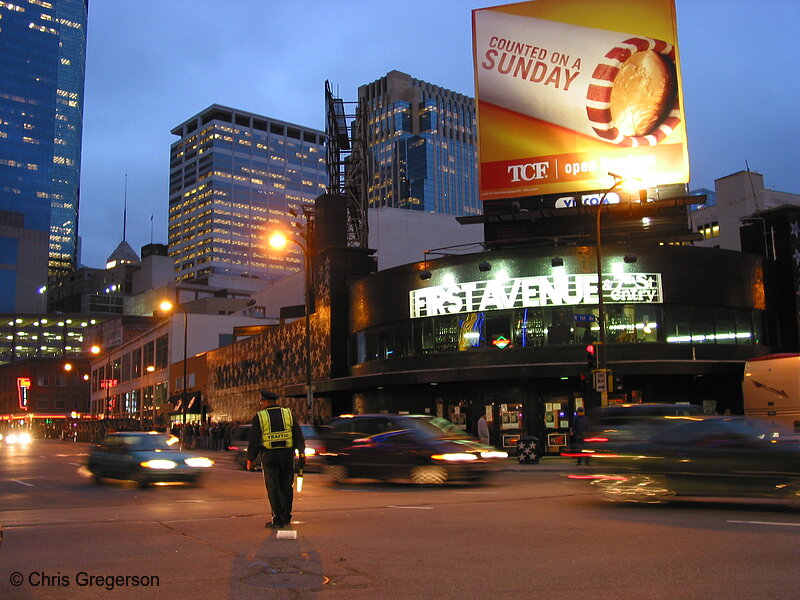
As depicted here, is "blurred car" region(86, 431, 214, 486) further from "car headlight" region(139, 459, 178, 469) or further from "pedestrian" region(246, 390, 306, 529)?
"pedestrian" region(246, 390, 306, 529)

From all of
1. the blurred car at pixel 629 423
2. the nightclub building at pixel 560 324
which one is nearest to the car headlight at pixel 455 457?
the blurred car at pixel 629 423

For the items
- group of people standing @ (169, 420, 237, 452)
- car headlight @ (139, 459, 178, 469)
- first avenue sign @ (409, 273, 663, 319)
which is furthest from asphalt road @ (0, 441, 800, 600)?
group of people standing @ (169, 420, 237, 452)

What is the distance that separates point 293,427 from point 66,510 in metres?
5.87

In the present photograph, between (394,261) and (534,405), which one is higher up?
(394,261)

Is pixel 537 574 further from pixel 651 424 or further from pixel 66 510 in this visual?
pixel 66 510

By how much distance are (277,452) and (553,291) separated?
80.6ft

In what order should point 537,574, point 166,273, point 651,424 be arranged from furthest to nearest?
point 166,273 < point 651,424 < point 537,574

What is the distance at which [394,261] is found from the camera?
Result: 58812 mm

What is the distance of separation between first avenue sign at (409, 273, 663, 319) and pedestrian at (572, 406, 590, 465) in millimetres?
4646

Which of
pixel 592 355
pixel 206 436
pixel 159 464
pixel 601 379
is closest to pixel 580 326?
pixel 592 355

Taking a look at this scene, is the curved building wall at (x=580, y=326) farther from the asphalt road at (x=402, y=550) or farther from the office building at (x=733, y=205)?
the office building at (x=733, y=205)

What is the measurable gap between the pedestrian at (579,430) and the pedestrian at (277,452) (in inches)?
448

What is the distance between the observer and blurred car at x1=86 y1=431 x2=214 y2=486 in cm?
1886

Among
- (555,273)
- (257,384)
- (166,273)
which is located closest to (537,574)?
(555,273)
